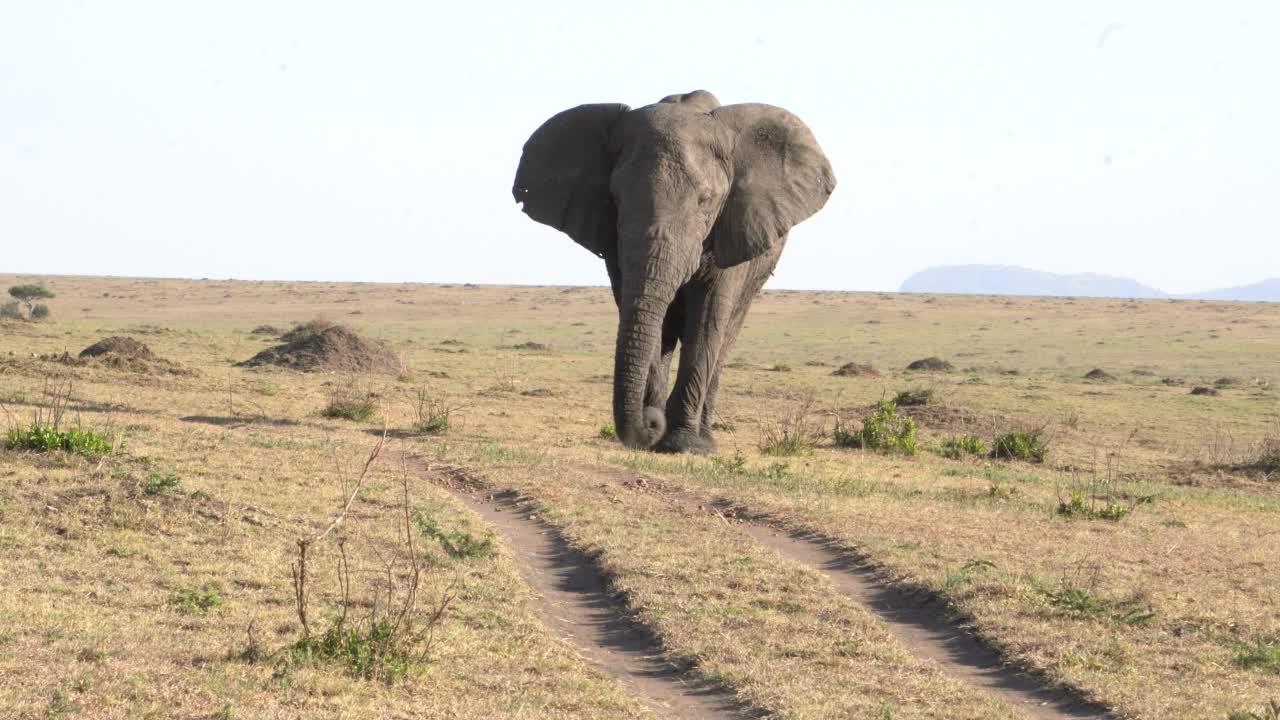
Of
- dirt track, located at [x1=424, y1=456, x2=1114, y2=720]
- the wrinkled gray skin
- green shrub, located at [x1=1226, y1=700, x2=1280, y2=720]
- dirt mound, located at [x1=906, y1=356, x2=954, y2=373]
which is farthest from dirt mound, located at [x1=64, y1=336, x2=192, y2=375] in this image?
dirt mound, located at [x1=906, y1=356, x2=954, y2=373]

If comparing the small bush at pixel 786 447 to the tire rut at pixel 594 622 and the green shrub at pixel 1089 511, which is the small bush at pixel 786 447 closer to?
the green shrub at pixel 1089 511

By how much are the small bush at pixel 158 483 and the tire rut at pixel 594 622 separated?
2.48 meters

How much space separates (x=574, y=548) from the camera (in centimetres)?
1092

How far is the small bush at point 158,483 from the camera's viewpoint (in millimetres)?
11017

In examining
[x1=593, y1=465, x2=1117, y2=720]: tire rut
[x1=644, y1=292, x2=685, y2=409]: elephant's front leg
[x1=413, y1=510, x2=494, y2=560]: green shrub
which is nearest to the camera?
[x1=593, y1=465, x2=1117, y2=720]: tire rut

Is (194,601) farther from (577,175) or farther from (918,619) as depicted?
(577,175)

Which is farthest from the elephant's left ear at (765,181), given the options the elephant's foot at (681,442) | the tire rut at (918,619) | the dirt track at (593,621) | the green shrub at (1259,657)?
the green shrub at (1259,657)

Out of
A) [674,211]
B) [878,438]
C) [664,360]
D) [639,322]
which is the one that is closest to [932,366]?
[878,438]

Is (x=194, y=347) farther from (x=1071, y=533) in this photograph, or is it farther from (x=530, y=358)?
(x=1071, y=533)

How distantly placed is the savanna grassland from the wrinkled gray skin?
100 cm

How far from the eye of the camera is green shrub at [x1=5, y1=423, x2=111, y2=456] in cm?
1295

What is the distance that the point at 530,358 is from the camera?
124ft

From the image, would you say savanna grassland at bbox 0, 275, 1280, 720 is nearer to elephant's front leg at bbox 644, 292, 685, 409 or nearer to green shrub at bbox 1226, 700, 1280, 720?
green shrub at bbox 1226, 700, 1280, 720

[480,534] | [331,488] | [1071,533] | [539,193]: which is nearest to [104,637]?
[480,534]
